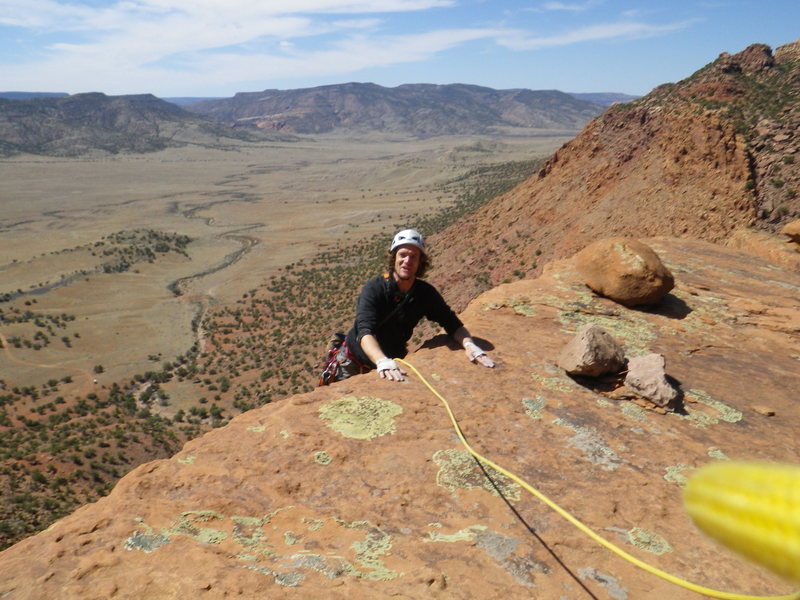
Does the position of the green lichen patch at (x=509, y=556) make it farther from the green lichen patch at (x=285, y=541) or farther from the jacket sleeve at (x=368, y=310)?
the jacket sleeve at (x=368, y=310)

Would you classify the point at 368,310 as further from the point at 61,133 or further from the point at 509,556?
the point at 61,133

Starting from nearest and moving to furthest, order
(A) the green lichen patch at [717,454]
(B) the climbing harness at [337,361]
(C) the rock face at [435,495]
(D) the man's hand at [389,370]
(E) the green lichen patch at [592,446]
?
(C) the rock face at [435,495], (E) the green lichen patch at [592,446], (A) the green lichen patch at [717,454], (D) the man's hand at [389,370], (B) the climbing harness at [337,361]

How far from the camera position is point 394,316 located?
6152 mm

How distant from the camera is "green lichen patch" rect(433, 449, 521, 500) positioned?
408cm

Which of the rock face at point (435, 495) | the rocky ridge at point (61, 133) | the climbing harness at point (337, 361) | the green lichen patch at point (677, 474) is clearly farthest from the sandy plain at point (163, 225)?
the green lichen patch at point (677, 474)

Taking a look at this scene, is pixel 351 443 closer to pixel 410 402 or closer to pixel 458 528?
pixel 410 402

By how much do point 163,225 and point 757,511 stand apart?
85771 millimetres

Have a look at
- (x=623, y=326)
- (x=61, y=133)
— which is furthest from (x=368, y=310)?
(x=61, y=133)

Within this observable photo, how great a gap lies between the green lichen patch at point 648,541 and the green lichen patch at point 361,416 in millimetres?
2222

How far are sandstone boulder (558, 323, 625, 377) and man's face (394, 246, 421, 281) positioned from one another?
2.18 m

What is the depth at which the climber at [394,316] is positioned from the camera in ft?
19.1

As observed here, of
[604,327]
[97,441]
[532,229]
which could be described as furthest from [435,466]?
[532,229]

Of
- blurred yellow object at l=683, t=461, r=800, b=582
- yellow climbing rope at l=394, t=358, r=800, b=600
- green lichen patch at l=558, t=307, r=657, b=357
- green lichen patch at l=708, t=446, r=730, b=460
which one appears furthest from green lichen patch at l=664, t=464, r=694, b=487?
blurred yellow object at l=683, t=461, r=800, b=582

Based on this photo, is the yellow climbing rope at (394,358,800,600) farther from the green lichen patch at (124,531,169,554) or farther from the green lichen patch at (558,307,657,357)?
the green lichen patch at (558,307,657,357)
